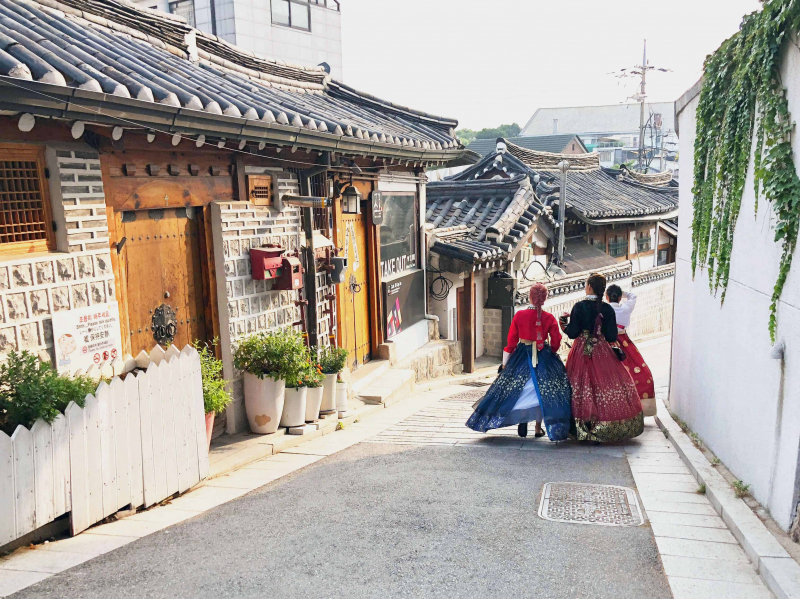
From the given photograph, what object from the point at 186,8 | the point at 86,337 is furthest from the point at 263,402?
→ the point at 186,8

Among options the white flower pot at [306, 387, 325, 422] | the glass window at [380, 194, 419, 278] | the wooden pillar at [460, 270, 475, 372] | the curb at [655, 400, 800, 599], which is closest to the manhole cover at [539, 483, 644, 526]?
the curb at [655, 400, 800, 599]

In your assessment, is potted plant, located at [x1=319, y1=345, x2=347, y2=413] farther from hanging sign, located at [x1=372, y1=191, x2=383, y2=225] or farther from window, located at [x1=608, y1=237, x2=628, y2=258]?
window, located at [x1=608, y1=237, x2=628, y2=258]

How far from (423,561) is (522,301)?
14870 mm

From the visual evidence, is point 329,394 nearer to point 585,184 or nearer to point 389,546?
point 389,546

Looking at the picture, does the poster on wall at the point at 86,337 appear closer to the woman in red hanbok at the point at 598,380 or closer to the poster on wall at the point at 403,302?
the woman in red hanbok at the point at 598,380

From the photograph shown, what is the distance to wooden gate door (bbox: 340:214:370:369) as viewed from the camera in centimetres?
1199

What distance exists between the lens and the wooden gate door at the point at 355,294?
11992 millimetres

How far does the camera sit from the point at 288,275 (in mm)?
9047

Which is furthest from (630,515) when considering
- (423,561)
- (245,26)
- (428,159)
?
(245,26)

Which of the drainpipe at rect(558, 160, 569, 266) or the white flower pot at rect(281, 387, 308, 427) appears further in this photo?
the drainpipe at rect(558, 160, 569, 266)

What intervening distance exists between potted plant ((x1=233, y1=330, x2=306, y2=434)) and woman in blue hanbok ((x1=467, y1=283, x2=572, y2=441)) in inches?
90.4

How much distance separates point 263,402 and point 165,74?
374 centimetres

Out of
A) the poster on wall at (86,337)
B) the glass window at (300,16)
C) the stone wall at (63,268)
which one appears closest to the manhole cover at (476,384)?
the poster on wall at (86,337)

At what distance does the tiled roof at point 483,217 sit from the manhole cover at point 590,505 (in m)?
9.86
